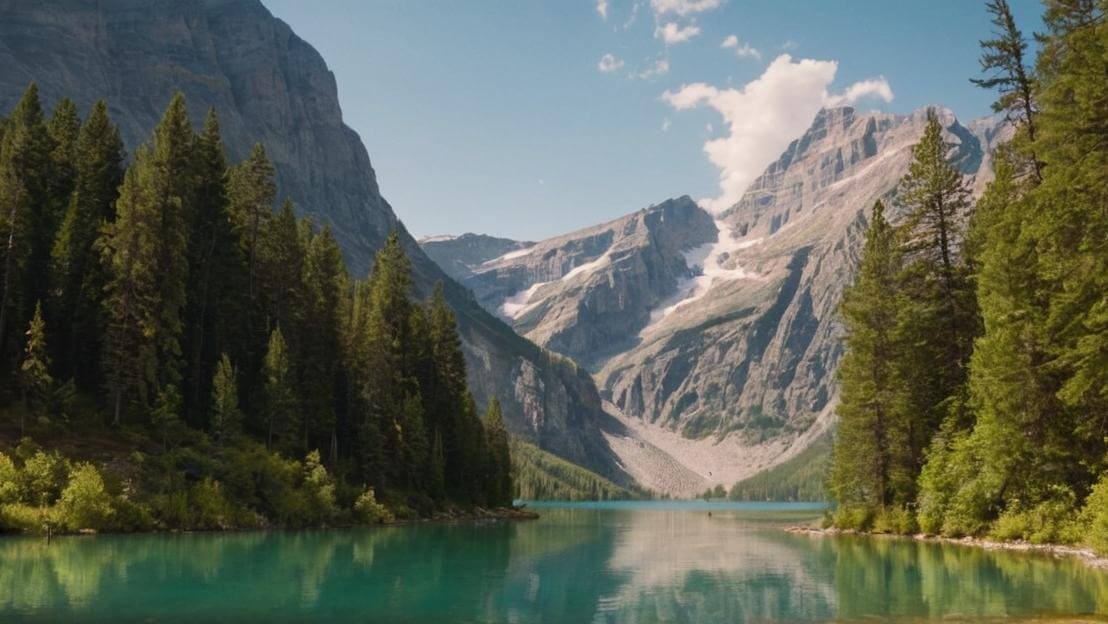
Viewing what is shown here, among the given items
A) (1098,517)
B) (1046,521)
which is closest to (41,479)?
(1098,517)

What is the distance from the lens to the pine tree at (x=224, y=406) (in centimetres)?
6022

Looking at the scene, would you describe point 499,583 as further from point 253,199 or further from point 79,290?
point 253,199

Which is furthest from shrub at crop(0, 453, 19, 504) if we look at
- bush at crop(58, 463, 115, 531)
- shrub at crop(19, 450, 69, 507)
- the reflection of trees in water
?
the reflection of trees in water

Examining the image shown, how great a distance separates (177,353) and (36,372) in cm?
975

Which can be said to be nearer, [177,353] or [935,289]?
[935,289]

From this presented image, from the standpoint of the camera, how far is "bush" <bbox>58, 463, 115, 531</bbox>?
146ft

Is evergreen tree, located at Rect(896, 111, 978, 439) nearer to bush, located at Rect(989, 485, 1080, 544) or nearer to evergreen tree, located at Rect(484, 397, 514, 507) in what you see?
bush, located at Rect(989, 485, 1080, 544)

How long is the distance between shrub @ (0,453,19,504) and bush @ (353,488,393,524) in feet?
92.3

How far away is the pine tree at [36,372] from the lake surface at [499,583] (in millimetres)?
13779

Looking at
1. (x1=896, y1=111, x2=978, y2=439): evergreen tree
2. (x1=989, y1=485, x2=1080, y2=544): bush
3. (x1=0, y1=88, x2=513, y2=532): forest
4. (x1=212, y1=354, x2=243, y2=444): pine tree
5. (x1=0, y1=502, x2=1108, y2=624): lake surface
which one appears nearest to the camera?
(x1=0, y1=502, x2=1108, y2=624): lake surface

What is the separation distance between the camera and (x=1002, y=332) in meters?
40.9

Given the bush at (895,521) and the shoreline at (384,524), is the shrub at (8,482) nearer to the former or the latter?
the shoreline at (384,524)

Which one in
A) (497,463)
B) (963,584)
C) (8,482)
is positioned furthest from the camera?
→ (497,463)

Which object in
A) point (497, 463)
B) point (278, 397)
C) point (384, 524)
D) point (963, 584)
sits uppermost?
point (278, 397)
